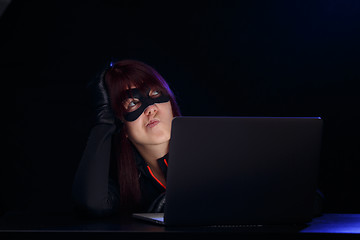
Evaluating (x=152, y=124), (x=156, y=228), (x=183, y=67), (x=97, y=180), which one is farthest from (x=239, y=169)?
(x=183, y=67)

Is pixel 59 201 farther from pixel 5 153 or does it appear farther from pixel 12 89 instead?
pixel 12 89

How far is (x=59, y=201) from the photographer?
285 cm

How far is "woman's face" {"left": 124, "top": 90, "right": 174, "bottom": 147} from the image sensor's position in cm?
192

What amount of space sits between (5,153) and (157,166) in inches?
51.2

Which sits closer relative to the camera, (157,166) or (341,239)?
(341,239)

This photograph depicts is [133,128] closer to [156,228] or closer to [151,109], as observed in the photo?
[151,109]

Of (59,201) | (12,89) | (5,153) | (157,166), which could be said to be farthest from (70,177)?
(157,166)

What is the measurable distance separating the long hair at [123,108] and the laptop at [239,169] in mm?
818

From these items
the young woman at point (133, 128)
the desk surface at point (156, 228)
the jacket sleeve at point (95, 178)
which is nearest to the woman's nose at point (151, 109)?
the young woman at point (133, 128)

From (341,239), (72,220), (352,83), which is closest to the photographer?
(341,239)

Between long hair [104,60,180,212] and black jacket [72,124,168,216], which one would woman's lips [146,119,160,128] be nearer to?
long hair [104,60,180,212]

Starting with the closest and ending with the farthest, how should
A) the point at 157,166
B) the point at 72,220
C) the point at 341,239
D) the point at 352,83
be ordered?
the point at 341,239, the point at 72,220, the point at 157,166, the point at 352,83

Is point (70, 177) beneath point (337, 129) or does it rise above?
beneath

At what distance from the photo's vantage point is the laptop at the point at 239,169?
105 centimetres
